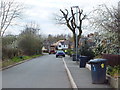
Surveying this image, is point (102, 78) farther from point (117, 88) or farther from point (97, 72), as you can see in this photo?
point (117, 88)

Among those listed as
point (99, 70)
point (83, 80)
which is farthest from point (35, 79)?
point (99, 70)

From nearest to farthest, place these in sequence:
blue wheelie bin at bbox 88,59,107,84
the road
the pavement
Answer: the pavement
blue wheelie bin at bbox 88,59,107,84
the road

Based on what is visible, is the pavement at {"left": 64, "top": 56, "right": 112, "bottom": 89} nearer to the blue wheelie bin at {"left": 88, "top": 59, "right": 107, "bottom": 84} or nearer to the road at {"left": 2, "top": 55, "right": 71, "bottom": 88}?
the blue wheelie bin at {"left": 88, "top": 59, "right": 107, "bottom": 84}

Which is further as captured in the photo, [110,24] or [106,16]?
[106,16]

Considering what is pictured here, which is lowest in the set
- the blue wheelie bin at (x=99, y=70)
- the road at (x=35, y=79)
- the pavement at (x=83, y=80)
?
the road at (x=35, y=79)

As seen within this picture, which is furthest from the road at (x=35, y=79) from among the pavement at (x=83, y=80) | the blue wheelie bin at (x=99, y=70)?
the blue wheelie bin at (x=99, y=70)

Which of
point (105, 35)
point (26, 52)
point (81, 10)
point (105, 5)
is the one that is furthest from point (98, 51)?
point (26, 52)

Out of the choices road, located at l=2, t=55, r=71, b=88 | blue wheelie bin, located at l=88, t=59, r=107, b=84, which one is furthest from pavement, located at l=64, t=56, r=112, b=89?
road, located at l=2, t=55, r=71, b=88

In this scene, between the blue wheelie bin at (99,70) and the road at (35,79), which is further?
the road at (35,79)

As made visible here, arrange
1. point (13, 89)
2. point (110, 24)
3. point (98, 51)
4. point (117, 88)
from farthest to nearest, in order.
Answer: point (98, 51)
point (110, 24)
point (13, 89)
point (117, 88)

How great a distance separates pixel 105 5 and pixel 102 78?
26.9 ft

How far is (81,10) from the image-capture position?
175 ft

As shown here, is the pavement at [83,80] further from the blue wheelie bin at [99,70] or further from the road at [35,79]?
the road at [35,79]

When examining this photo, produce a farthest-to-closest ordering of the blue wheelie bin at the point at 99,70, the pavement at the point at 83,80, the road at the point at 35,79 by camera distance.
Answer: the road at the point at 35,79 < the blue wheelie bin at the point at 99,70 < the pavement at the point at 83,80
